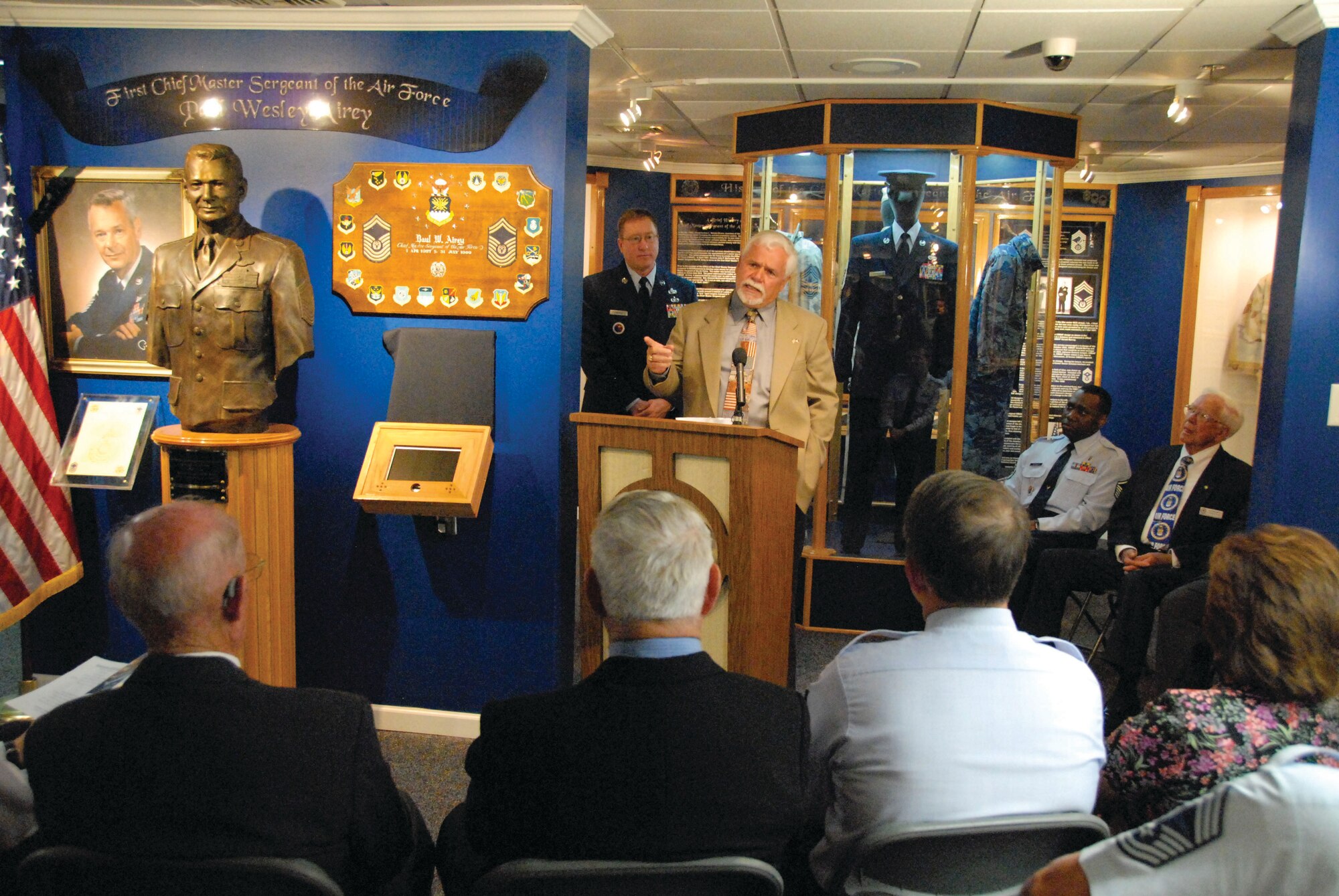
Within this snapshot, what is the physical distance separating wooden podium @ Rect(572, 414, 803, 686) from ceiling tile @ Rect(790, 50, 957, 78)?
2.13 metres

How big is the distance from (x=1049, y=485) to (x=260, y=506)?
133 inches

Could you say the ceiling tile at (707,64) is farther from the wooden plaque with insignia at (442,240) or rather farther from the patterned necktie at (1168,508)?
the patterned necktie at (1168,508)

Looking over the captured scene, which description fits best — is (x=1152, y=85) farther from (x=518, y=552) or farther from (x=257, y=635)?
(x=257, y=635)

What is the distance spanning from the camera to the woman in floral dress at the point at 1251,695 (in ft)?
5.14

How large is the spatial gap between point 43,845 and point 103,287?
2.81 m

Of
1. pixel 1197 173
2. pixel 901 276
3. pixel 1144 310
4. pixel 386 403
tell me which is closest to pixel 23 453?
pixel 386 403

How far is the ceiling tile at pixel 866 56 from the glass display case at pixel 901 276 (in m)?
0.36

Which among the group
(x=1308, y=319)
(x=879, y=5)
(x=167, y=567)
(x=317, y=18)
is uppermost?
(x=879, y=5)

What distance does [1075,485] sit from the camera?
14.9 feet

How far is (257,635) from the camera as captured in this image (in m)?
3.29

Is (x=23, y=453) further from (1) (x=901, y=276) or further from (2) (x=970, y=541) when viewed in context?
(1) (x=901, y=276)

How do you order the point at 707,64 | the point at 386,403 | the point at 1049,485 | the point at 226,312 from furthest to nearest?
the point at 1049,485 → the point at 707,64 → the point at 386,403 → the point at 226,312

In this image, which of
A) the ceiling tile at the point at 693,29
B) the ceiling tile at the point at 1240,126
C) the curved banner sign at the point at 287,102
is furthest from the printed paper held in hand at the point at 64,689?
the ceiling tile at the point at 1240,126

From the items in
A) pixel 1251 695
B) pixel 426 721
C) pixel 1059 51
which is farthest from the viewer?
pixel 1059 51
